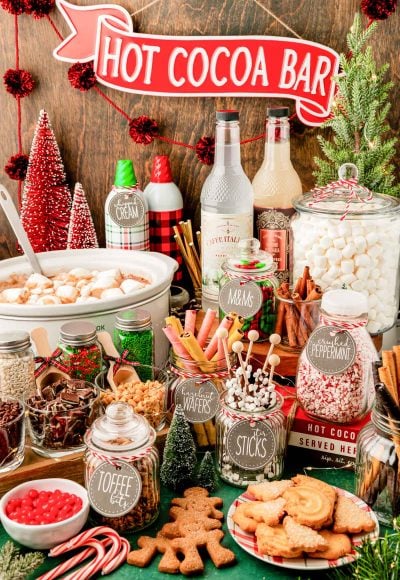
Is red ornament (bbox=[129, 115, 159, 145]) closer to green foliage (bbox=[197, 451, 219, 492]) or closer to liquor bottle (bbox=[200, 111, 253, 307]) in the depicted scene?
liquor bottle (bbox=[200, 111, 253, 307])

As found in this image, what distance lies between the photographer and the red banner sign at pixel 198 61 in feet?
6.59

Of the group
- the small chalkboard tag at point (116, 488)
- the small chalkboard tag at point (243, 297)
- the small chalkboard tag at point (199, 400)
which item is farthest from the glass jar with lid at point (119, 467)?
the small chalkboard tag at point (243, 297)

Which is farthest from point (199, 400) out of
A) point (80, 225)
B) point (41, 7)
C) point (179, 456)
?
point (41, 7)

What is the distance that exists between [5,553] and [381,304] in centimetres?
98

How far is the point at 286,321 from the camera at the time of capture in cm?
175

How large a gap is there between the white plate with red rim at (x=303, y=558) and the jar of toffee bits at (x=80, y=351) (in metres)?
0.45

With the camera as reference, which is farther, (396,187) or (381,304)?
(396,187)

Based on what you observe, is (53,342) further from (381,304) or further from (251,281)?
(381,304)

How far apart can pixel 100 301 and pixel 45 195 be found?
0.60 meters

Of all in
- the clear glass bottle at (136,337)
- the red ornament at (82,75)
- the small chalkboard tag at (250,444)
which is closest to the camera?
the small chalkboard tag at (250,444)

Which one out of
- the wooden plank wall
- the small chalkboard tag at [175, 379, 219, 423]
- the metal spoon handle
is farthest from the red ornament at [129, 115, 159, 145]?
the small chalkboard tag at [175, 379, 219, 423]

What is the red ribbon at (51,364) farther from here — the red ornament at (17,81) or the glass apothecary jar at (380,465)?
the red ornament at (17,81)

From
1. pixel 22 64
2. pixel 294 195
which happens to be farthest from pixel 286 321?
pixel 22 64

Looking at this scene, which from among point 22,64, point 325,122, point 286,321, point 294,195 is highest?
point 22,64
